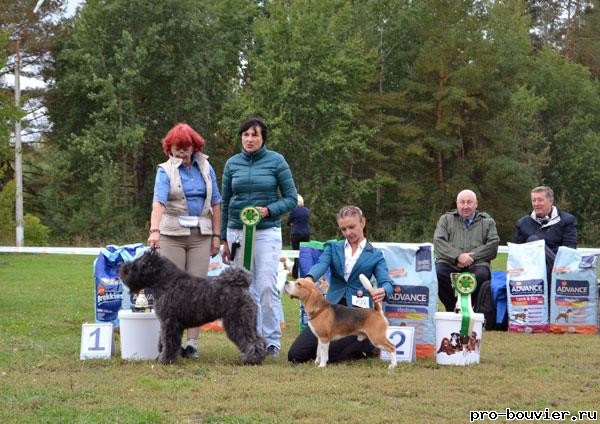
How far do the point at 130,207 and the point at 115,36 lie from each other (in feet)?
18.7

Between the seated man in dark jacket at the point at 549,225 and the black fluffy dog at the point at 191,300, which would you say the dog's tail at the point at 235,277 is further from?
the seated man in dark jacket at the point at 549,225

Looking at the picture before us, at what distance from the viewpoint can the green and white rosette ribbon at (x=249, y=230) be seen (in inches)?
223

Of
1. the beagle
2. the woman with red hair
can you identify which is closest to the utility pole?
the woman with red hair

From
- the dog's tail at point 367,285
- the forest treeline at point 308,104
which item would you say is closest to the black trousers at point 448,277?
the dog's tail at point 367,285

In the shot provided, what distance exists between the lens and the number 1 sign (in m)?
5.51

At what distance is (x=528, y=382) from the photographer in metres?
4.79

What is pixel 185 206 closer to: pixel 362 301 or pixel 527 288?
pixel 362 301

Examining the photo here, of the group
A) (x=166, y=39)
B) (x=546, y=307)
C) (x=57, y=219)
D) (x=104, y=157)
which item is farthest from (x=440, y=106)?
(x=546, y=307)

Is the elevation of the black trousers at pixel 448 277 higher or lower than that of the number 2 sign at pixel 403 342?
higher

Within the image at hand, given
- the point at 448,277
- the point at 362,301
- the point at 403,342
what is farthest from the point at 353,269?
the point at 448,277

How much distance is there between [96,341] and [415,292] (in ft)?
7.50

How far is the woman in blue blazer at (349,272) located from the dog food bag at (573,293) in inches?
97.6

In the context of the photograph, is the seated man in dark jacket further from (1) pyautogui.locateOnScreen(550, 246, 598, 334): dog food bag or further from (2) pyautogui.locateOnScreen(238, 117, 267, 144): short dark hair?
(2) pyautogui.locateOnScreen(238, 117, 267, 144): short dark hair

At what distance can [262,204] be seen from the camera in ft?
19.2
